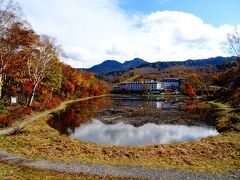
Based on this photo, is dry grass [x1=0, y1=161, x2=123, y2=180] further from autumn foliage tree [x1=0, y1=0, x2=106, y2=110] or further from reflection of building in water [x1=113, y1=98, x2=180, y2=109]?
reflection of building in water [x1=113, y1=98, x2=180, y2=109]

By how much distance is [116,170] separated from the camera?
19859 millimetres

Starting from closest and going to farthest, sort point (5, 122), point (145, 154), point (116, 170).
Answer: point (116, 170)
point (145, 154)
point (5, 122)

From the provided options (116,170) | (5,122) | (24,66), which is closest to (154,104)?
(24,66)

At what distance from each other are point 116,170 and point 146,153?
18.6 ft

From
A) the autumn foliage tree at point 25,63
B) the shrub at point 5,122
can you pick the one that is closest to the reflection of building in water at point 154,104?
the autumn foliage tree at point 25,63

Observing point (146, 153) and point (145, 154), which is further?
point (146, 153)

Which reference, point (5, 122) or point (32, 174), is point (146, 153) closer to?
point (32, 174)

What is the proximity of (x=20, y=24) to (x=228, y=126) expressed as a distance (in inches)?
1280

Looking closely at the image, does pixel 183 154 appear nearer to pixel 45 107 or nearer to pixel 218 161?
pixel 218 161

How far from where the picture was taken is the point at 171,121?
52.8m

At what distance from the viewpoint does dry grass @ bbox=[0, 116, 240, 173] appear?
21573 mm

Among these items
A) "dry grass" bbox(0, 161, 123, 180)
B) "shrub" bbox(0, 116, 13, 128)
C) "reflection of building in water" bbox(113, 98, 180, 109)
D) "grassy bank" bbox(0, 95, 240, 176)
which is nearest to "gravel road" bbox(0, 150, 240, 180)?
"dry grass" bbox(0, 161, 123, 180)

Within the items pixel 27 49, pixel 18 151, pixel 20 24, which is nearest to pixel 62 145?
pixel 18 151

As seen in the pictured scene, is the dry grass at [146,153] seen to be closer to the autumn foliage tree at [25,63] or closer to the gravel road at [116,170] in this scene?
the gravel road at [116,170]
